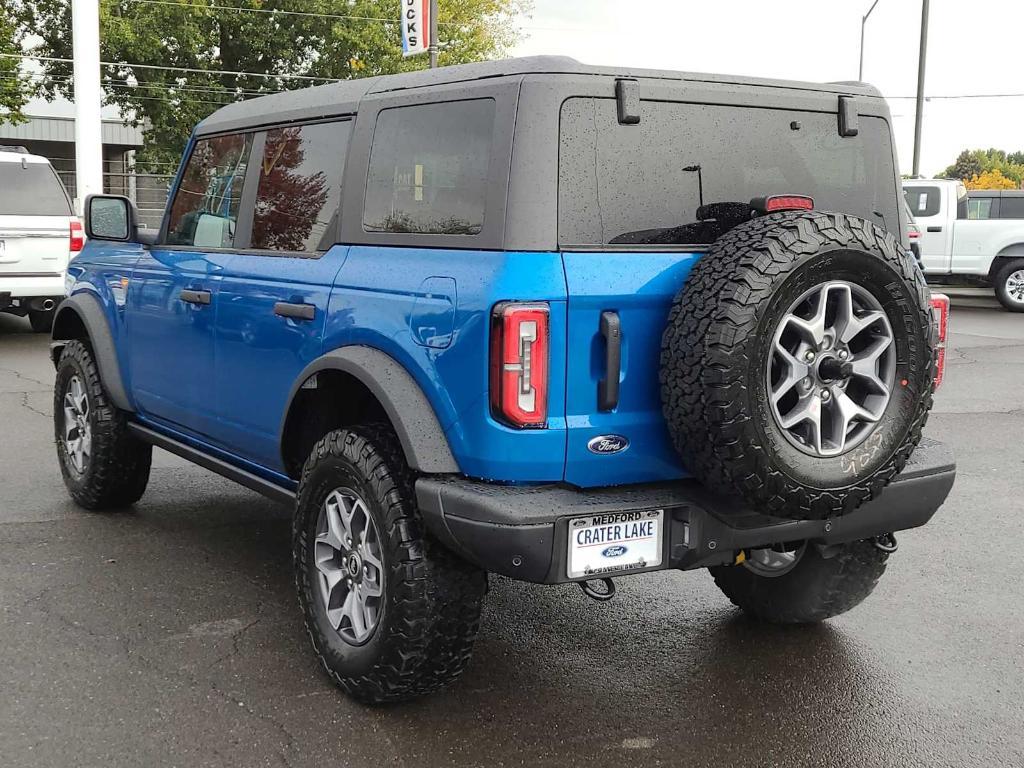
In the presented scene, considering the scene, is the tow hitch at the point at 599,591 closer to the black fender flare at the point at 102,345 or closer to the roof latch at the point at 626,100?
the roof latch at the point at 626,100

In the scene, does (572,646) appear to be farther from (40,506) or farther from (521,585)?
(40,506)

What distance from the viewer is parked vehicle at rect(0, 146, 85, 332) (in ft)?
39.0

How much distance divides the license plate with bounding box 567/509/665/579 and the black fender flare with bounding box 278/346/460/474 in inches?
15.9

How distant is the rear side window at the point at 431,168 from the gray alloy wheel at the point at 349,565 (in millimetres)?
873

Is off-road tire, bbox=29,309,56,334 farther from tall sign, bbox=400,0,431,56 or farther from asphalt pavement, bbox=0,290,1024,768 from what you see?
tall sign, bbox=400,0,431,56

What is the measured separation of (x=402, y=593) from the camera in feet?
10.7

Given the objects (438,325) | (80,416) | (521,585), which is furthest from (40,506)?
(438,325)

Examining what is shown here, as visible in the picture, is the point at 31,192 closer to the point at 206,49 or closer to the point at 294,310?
the point at 294,310

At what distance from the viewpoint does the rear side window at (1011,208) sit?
1828 cm

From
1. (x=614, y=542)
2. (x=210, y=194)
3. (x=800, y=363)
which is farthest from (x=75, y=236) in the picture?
(x=800, y=363)

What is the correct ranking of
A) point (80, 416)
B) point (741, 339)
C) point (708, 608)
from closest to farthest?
point (741, 339)
point (708, 608)
point (80, 416)

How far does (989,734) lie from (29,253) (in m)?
11.0

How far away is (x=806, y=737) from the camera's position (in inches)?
133

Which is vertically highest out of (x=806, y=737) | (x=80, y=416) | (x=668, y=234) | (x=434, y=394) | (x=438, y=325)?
(x=668, y=234)
